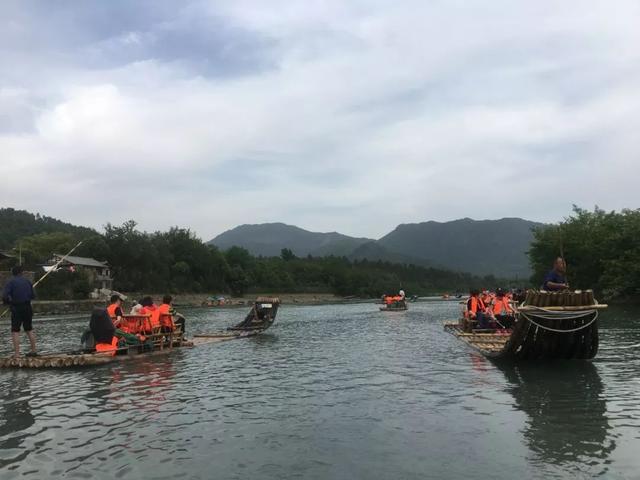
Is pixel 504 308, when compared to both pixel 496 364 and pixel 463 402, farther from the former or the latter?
pixel 463 402

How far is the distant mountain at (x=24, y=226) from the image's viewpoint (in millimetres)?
136625

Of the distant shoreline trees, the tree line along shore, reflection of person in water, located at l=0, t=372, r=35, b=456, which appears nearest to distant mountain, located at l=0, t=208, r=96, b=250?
the tree line along shore

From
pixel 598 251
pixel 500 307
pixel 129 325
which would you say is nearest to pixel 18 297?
pixel 129 325

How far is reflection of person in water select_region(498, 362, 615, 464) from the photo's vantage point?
830cm

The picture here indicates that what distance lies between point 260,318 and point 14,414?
2212cm

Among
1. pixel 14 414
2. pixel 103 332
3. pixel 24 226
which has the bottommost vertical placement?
pixel 14 414

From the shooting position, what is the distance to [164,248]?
384 feet

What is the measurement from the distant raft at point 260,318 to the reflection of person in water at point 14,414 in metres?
17.2

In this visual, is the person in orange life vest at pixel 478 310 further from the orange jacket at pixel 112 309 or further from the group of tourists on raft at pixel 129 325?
the orange jacket at pixel 112 309

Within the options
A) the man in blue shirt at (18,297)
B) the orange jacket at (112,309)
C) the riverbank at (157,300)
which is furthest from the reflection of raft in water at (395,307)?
the man in blue shirt at (18,297)

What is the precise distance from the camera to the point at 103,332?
18656 mm

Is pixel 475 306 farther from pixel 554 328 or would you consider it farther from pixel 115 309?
pixel 115 309

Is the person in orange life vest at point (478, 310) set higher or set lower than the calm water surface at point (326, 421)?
higher

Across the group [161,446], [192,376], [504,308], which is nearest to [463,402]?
[161,446]
